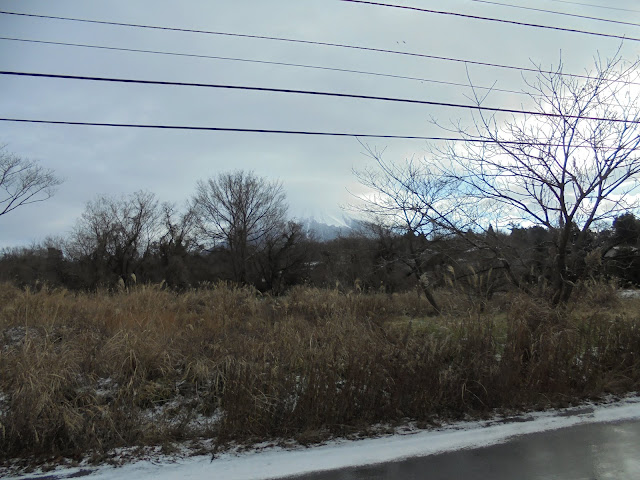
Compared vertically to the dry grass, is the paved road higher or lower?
lower

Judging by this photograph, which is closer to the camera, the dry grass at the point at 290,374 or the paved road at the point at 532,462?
the paved road at the point at 532,462

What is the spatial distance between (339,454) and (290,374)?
1035mm

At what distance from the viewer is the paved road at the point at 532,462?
3.50m

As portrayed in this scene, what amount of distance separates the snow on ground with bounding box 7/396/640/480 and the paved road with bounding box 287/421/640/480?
13cm

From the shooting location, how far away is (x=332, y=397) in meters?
4.58

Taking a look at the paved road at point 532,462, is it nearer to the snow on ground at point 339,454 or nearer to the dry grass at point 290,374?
the snow on ground at point 339,454

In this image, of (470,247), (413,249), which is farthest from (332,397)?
(413,249)

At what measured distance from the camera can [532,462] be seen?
374 centimetres

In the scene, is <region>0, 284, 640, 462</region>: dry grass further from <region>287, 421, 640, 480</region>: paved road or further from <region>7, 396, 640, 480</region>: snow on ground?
<region>287, 421, 640, 480</region>: paved road

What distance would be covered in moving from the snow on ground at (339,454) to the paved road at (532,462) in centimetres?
13

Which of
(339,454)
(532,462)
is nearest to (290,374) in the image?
(339,454)

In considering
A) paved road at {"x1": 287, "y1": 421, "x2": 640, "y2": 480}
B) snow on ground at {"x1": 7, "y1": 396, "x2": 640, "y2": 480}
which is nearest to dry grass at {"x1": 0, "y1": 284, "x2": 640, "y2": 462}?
snow on ground at {"x1": 7, "y1": 396, "x2": 640, "y2": 480}

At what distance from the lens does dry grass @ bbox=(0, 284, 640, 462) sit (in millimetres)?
4180

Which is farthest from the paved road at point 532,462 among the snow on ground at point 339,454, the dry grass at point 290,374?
the dry grass at point 290,374
